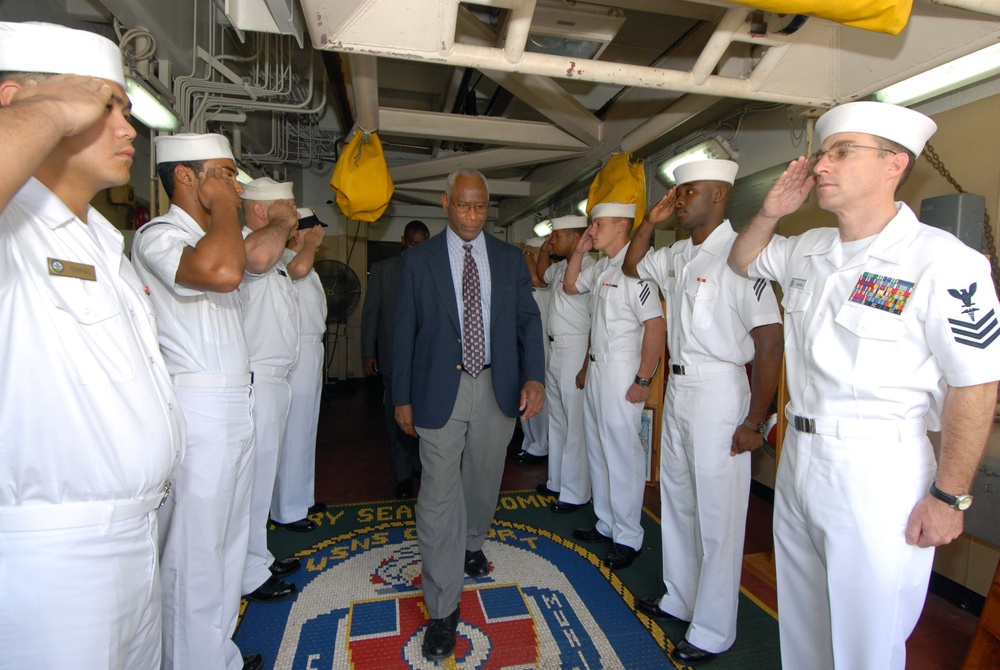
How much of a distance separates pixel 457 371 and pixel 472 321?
0.87 feet

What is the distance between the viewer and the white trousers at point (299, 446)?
13.0 feet

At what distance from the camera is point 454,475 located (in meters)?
2.71

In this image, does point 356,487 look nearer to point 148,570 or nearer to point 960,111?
point 148,570

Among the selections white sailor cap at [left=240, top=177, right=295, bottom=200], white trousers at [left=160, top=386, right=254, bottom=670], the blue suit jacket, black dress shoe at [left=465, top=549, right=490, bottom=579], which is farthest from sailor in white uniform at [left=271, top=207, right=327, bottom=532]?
white trousers at [left=160, top=386, right=254, bottom=670]

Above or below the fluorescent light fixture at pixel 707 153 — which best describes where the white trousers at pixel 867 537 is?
below

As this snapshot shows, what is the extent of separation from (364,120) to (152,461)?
3.17 m

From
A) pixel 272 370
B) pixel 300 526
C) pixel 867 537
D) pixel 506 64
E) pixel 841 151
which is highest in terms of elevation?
pixel 506 64

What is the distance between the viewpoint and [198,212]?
2305mm

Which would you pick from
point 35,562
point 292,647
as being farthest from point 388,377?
point 35,562

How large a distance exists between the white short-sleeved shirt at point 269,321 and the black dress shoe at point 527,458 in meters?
2.93

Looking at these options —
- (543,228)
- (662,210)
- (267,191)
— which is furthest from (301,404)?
(543,228)

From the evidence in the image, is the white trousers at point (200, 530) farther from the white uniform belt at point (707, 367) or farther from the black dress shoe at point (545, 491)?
the black dress shoe at point (545, 491)

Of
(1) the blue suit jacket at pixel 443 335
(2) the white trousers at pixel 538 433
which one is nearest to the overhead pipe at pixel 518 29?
(1) the blue suit jacket at pixel 443 335

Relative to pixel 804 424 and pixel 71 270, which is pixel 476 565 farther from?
pixel 71 270
